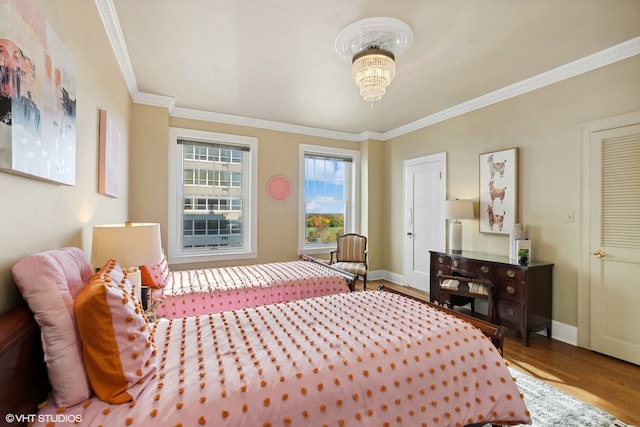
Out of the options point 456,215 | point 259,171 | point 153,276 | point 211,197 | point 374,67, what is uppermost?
point 374,67

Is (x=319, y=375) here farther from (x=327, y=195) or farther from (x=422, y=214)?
(x=327, y=195)

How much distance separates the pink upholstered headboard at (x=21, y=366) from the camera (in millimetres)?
831

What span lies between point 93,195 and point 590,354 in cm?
443

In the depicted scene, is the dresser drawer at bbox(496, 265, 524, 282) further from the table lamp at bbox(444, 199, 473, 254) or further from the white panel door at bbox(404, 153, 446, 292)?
the white panel door at bbox(404, 153, 446, 292)

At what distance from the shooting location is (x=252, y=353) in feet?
4.38

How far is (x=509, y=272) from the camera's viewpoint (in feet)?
9.90

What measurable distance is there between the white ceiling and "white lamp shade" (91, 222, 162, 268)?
5.25 feet

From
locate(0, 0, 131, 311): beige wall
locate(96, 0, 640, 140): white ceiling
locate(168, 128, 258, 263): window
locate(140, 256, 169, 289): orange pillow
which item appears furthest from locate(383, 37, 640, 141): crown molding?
locate(140, 256, 169, 289): orange pillow

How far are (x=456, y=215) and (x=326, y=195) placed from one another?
7.51 feet

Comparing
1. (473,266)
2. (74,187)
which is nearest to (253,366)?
(74,187)

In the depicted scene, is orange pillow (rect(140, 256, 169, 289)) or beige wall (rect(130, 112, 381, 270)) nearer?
orange pillow (rect(140, 256, 169, 289))

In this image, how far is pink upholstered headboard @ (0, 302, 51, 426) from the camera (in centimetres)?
83

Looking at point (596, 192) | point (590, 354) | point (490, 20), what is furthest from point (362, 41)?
point (590, 354)

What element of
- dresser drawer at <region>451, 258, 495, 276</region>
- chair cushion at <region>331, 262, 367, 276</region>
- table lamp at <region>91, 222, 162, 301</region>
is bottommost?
chair cushion at <region>331, 262, 367, 276</region>
